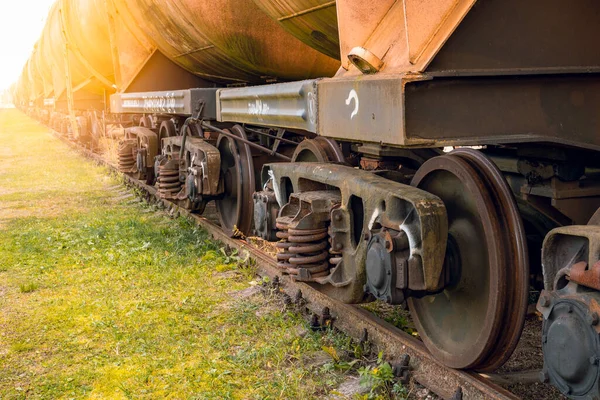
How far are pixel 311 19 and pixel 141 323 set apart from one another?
2237mm

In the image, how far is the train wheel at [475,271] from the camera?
264 cm

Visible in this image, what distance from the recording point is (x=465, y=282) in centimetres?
307

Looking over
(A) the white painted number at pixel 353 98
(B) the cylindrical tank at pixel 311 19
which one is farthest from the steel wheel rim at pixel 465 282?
(B) the cylindrical tank at pixel 311 19

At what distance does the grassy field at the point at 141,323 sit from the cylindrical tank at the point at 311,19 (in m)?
1.78

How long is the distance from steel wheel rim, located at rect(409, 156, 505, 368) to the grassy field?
57cm

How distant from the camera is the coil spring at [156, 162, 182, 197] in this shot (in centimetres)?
722

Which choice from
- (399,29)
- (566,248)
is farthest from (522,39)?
(566,248)

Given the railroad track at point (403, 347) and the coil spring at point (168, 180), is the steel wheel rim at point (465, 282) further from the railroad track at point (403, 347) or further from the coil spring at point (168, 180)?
the coil spring at point (168, 180)

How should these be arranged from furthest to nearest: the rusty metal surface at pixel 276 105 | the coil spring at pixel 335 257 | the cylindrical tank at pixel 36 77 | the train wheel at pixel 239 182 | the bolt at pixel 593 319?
the cylindrical tank at pixel 36 77
the train wheel at pixel 239 182
the coil spring at pixel 335 257
the rusty metal surface at pixel 276 105
the bolt at pixel 593 319

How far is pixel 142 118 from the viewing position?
9.77 meters

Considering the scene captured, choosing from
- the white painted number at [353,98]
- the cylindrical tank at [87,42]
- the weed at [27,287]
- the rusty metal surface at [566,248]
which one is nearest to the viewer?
the rusty metal surface at [566,248]

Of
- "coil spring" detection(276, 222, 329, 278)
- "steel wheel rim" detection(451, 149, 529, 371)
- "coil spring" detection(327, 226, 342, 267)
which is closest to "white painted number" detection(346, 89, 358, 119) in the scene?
"steel wheel rim" detection(451, 149, 529, 371)

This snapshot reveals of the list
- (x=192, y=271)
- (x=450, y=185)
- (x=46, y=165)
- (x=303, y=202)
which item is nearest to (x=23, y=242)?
(x=192, y=271)

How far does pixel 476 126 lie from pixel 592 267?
2.18 feet
